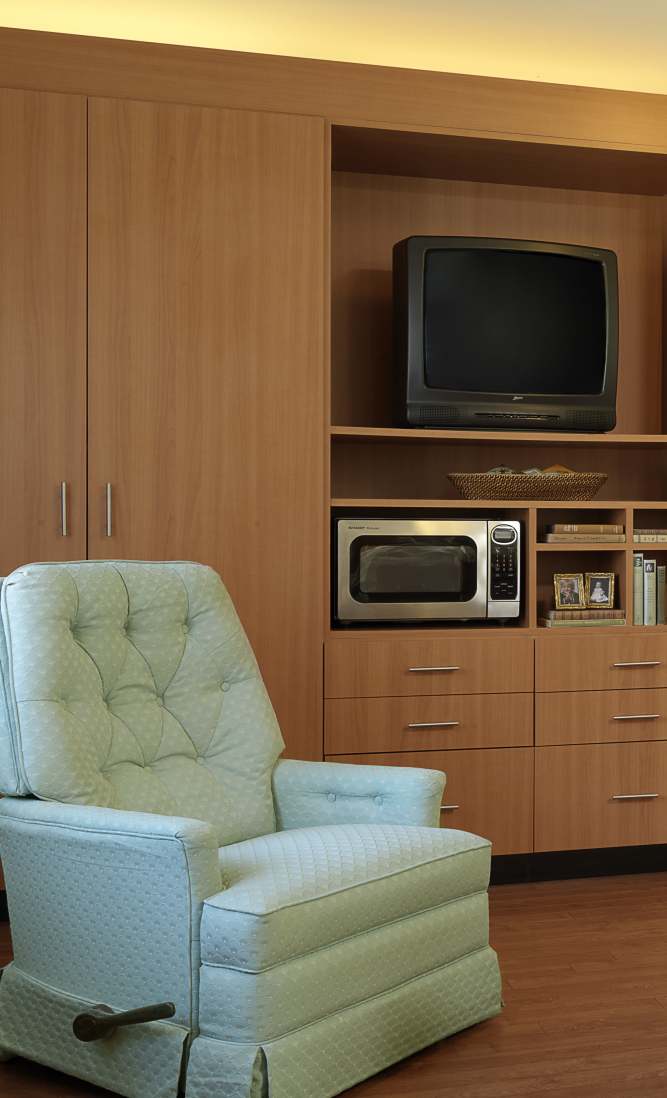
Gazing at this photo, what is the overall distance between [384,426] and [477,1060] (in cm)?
217

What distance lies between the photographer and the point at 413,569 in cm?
338

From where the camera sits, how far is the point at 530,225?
390cm

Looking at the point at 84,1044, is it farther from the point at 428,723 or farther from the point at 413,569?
the point at 413,569

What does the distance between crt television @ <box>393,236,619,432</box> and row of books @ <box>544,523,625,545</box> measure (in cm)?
32

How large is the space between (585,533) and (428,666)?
0.68 metres

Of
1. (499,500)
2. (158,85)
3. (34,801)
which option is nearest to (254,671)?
(34,801)

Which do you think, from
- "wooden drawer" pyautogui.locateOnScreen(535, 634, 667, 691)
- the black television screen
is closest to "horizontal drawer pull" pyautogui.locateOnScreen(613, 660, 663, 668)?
"wooden drawer" pyautogui.locateOnScreen(535, 634, 667, 691)

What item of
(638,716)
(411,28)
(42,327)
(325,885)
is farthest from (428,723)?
(411,28)

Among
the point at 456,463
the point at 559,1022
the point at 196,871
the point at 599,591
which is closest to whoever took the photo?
the point at 196,871

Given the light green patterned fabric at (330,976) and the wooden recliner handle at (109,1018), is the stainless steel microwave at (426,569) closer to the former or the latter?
the light green patterned fabric at (330,976)

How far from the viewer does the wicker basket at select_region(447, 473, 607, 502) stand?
3.45 m

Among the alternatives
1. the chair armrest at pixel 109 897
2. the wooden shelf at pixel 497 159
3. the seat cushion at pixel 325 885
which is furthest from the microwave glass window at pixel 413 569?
the chair armrest at pixel 109 897

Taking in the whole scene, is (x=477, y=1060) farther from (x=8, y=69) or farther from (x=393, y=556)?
(x=8, y=69)

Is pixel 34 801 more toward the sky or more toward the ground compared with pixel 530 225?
more toward the ground
